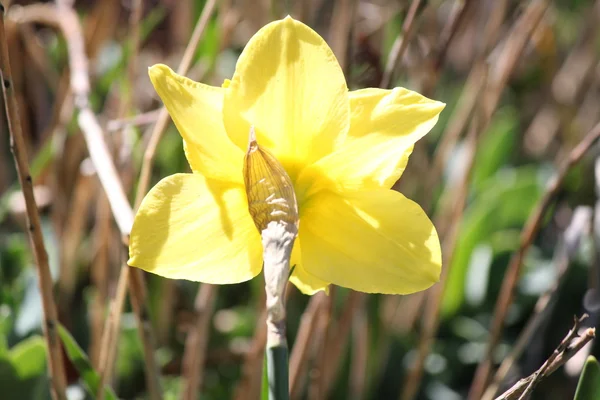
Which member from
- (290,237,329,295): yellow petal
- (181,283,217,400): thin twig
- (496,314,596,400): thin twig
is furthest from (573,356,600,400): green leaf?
(181,283,217,400): thin twig

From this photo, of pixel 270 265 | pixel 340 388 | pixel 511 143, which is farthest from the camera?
pixel 511 143

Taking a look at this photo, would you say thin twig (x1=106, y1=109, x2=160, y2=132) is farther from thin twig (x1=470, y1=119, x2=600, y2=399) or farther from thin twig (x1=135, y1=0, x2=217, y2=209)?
thin twig (x1=470, y1=119, x2=600, y2=399)

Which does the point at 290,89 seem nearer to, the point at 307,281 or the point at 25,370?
the point at 307,281

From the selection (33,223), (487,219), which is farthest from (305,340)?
(487,219)

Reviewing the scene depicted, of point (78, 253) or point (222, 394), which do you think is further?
point (78, 253)

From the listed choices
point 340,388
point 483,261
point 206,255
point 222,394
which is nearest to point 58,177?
point 222,394

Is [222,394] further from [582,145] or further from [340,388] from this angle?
[582,145]
